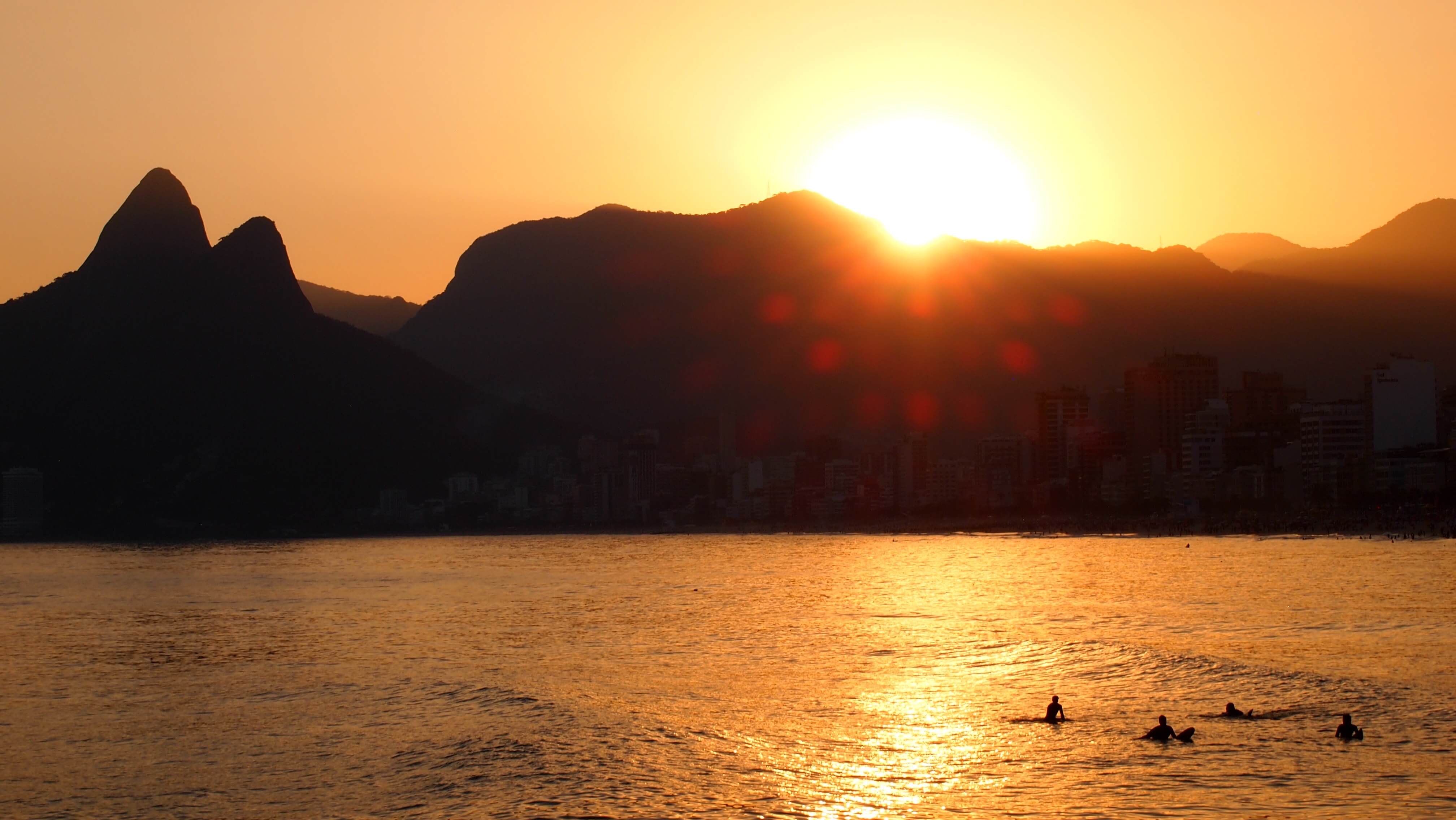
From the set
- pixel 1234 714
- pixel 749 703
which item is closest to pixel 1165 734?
pixel 1234 714

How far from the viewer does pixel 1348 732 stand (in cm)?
3522

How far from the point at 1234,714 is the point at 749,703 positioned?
15.3 metres

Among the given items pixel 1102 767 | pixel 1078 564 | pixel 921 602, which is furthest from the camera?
pixel 1078 564

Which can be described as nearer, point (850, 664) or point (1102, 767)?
point (1102, 767)

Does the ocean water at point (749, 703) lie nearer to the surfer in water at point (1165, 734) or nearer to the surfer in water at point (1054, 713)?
the surfer in water at point (1165, 734)

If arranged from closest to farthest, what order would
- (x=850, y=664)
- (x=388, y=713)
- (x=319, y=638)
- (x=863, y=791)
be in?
1. (x=863, y=791)
2. (x=388, y=713)
3. (x=850, y=664)
4. (x=319, y=638)

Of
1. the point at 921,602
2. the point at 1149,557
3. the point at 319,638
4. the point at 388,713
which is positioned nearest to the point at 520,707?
the point at 388,713

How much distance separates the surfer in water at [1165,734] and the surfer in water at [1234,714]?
10.4 feet

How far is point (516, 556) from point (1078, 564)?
262ft

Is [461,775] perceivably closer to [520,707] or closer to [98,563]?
[520,707]

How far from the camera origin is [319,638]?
225ft

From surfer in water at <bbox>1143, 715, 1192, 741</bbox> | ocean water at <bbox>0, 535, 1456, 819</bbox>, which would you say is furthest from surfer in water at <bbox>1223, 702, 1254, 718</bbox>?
surfer in water at <bbox>1143, 715, 1192, 741</bbox>

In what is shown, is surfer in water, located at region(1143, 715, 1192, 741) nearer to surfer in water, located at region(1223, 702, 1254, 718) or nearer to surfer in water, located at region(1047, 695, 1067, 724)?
surfer in water, located at region(1047, 695, 1067, 724)

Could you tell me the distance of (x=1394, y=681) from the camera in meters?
44.2
